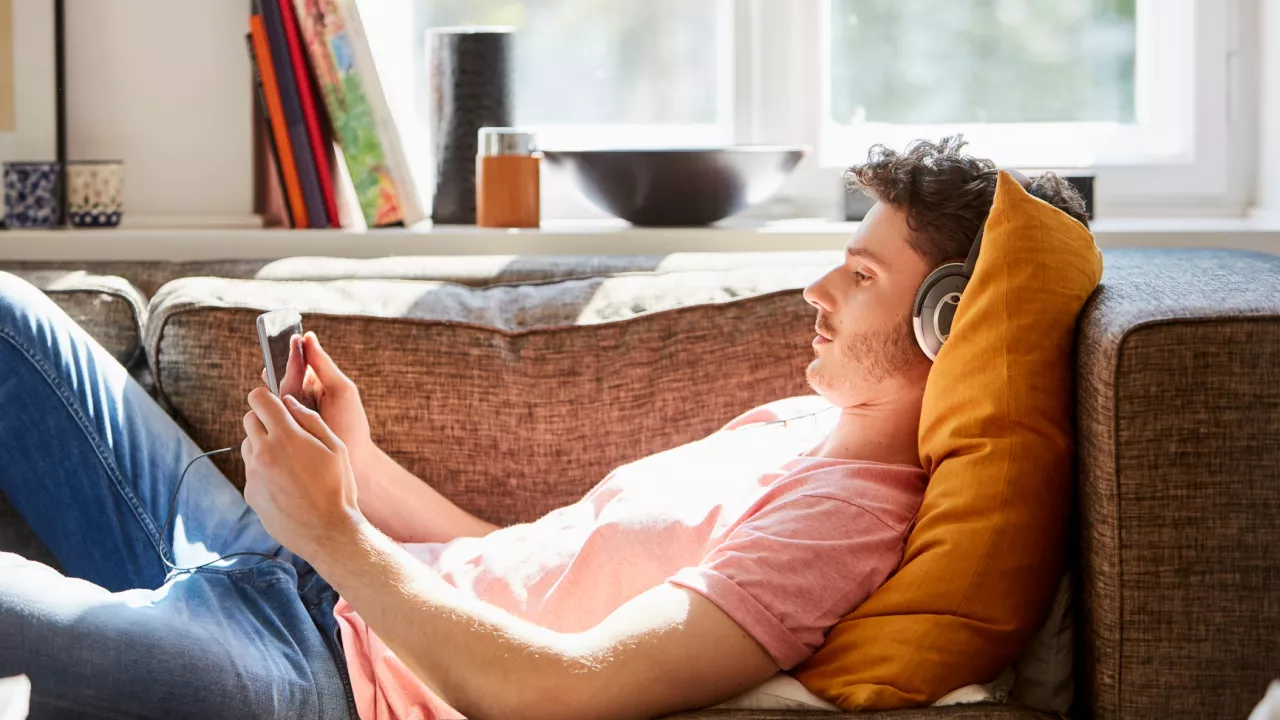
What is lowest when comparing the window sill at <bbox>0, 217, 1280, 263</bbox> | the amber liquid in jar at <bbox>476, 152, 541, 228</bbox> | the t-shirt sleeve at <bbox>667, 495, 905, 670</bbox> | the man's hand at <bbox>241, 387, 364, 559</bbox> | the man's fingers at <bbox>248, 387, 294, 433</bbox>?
the t-shirt sleeve at <bbox>667, 495, 905, 670</bbox>

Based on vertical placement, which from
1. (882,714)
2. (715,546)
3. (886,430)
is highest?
(886,430)

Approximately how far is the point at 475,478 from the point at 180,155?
0.96 meters

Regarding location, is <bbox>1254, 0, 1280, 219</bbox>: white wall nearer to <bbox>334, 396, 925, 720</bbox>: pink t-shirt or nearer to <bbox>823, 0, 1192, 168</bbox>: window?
<bbox>823, 0, 1192, 168</bbox>: window

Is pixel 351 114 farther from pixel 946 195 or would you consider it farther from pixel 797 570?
pixel 797 570

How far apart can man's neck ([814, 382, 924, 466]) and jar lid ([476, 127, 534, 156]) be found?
89 centimetres

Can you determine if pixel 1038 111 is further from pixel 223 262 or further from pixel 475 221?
pixel 223 262

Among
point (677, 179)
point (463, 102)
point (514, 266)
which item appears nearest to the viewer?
point (514, 266)

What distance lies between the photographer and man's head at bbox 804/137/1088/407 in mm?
1265

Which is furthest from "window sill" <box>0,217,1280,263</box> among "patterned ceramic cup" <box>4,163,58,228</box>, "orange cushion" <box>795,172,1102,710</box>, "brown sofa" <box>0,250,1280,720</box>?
"orange cushion" <box>795,172,1102,710</box>

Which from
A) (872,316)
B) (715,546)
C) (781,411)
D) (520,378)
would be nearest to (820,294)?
(872,316)

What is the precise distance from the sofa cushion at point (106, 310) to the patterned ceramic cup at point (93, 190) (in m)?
0.37

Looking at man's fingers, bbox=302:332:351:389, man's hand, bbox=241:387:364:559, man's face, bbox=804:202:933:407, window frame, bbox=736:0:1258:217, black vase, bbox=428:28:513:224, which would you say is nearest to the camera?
man's hand, bbox=241:387:364:559

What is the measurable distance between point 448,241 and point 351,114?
257 millimetres

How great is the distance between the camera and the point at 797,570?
Answer: 1100 millimetres
